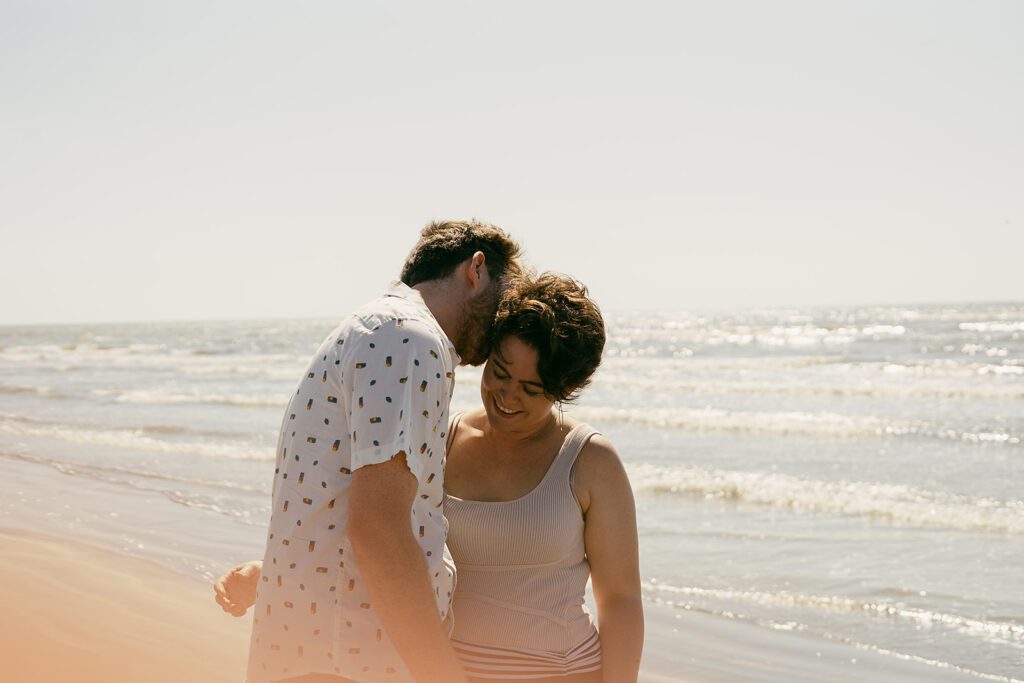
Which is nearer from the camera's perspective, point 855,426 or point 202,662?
point 202,662

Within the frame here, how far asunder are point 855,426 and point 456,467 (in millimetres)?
13505

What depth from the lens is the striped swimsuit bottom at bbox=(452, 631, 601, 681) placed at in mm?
2764

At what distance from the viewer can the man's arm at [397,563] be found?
192cm

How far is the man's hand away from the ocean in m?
1.10

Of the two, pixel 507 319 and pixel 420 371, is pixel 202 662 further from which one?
pixel 420 371

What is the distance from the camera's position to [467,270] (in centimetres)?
233

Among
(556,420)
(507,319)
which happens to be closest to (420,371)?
(507,319)

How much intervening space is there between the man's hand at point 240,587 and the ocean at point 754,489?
3.60ft

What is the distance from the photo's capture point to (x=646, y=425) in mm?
16078

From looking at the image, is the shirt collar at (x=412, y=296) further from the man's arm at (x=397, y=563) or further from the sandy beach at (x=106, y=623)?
the sandy beach at (x=106, y=623)

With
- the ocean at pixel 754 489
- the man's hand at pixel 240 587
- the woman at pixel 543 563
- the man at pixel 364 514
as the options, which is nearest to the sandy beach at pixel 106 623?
the ocean at pixel 754 489

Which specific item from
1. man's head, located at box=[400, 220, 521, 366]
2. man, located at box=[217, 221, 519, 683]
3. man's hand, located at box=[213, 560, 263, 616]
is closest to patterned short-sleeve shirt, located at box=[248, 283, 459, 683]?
man, located at box=[217, 221, 519, 683]

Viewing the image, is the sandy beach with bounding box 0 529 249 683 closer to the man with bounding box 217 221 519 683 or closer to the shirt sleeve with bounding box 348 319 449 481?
the man with bounding box 217 221 519 683

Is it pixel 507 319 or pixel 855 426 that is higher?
pixel 507 319
